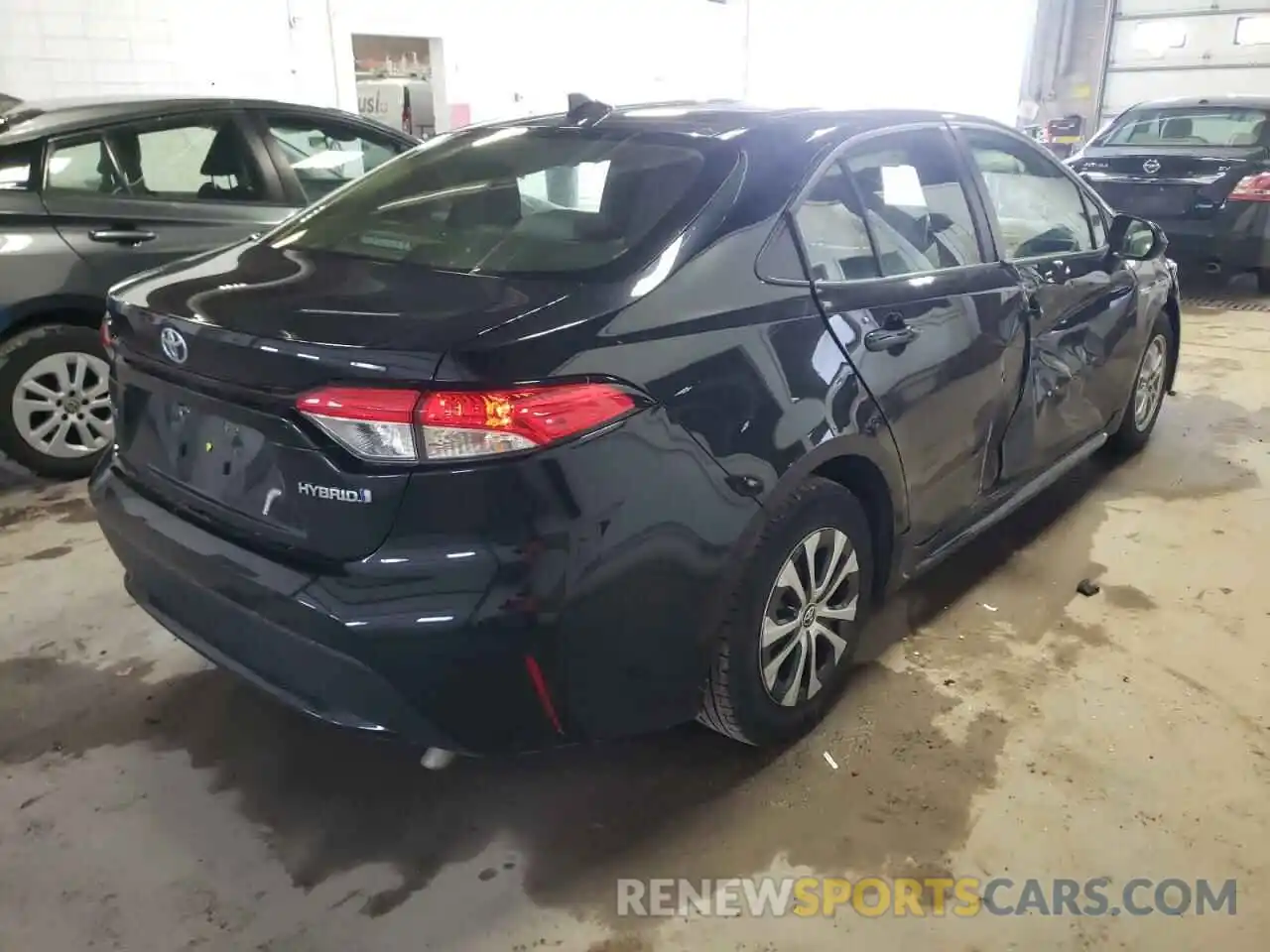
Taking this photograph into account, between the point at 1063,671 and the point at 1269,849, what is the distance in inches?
26.3

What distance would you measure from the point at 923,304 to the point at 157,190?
3042mm

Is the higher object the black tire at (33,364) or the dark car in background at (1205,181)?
the dark car in background at (1205,181)

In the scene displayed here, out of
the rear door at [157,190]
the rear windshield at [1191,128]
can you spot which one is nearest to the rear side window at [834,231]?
the rear door at [157,190]

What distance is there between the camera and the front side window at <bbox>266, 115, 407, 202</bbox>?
430 centimetres

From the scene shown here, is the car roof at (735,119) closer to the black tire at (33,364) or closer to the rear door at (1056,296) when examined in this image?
the rear door at (1056,296)

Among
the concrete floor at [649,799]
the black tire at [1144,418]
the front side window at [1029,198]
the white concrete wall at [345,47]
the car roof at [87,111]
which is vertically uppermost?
the white concrete wall at [345,47]

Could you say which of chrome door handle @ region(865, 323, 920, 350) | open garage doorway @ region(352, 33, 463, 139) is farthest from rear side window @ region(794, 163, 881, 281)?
open garage doorway @ region(352, 33, 463, 139)

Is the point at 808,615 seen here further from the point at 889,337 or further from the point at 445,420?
the point at 445,420

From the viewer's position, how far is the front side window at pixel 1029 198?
284 cm

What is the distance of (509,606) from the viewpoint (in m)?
1.65

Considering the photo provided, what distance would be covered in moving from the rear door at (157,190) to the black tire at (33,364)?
0.79 feet

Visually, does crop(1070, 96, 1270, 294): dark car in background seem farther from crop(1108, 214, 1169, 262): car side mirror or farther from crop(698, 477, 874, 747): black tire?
crop(698, 477, 874, 747): black tire

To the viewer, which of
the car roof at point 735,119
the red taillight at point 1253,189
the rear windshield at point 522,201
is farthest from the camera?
the red taillight at point 1253,189

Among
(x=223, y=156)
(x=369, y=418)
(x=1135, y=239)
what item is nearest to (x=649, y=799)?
(x=369, y=418)
